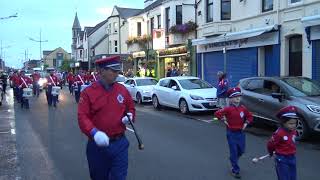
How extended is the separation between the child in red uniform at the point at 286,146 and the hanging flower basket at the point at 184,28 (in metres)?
27.3

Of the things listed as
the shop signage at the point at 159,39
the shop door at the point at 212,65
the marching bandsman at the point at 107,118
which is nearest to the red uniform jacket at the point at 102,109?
the marching bandsman at the point at 107,118

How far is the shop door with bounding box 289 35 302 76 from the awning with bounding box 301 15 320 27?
1820 mm

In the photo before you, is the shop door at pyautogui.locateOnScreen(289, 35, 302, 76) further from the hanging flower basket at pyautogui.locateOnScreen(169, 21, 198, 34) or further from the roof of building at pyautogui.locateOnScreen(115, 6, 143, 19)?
the roof of building at pyautogui.locateOnScreen(115, 6, 143, 19)

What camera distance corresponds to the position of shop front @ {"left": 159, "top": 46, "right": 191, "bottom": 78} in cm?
3450

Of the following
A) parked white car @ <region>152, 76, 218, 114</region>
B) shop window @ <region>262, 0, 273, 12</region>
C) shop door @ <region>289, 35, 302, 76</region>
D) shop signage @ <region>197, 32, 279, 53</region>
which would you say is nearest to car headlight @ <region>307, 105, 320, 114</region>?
parked white car @ <region>152, 76, 218, 114</region>

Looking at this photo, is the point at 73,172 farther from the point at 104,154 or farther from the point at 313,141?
the point at 313,141

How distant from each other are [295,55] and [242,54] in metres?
5.06

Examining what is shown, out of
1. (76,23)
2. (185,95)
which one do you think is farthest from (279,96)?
(76,23)

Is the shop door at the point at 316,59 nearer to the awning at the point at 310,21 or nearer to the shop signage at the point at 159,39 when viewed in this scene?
the awning at the point at 310,21

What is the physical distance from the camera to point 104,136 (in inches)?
186

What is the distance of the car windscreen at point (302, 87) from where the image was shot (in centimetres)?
1256

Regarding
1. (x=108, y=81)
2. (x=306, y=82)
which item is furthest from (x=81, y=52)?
(x=108, y=81)

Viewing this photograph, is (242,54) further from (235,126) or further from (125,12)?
(125,12)

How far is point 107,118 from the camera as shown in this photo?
16.8 feet
